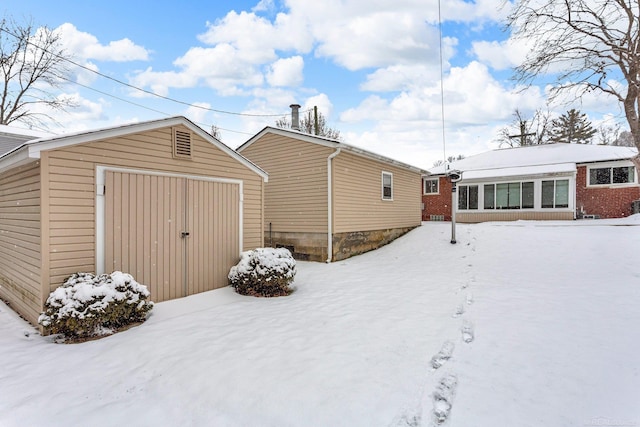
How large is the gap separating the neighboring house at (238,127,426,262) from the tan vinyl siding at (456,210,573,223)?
23.4 feet

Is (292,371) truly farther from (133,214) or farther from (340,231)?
(340,231)

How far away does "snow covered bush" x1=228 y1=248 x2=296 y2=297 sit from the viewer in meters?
6.45

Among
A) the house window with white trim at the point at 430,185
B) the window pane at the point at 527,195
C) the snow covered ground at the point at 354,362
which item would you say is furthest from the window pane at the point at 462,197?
the snow covered ground at the point at 354,362

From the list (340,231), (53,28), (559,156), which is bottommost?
(340,231)

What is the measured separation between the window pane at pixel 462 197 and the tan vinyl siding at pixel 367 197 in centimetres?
454

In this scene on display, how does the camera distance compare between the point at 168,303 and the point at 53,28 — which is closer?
the point at 168,303

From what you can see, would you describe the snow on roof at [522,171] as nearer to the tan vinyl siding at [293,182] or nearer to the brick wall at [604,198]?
the brick wall at [604,198]

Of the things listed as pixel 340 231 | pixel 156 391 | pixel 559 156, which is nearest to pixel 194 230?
pixel 156 391

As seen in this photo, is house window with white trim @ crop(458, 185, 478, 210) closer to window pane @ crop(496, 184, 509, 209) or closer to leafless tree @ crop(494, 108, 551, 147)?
window pane @ crop(496, 184, 509, 209)

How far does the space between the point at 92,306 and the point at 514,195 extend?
18.1 meters

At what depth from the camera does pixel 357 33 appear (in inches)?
470

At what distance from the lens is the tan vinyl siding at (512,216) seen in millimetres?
15445

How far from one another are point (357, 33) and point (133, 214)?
10418 millimetres

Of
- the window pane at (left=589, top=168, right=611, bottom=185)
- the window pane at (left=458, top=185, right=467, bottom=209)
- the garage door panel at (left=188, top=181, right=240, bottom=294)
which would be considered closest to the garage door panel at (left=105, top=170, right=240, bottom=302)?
the garage door panel at (left=188, top=181, right=240, bottom=294)
